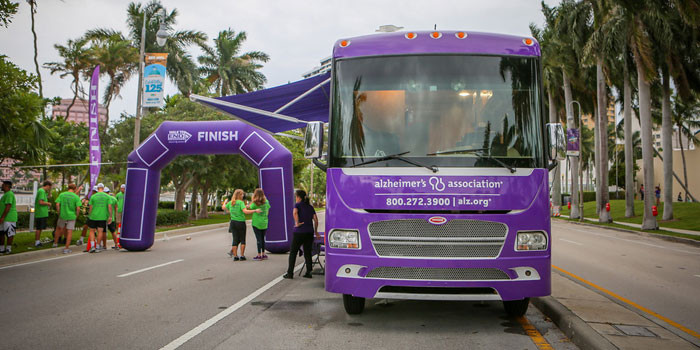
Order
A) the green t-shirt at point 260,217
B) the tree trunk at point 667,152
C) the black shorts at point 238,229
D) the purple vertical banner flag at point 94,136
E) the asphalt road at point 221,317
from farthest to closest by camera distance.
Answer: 1. the tree trunk at point 667,152
2. the purple vertical banner flag at point 94,136
3. the black shorts at point 238,229
4. the green t-shirt at point 260,217
5. the asphalt road at point 221,317

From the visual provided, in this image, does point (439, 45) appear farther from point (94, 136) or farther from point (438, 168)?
point (94, 136)

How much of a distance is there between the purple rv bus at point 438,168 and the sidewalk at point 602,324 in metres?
0.49

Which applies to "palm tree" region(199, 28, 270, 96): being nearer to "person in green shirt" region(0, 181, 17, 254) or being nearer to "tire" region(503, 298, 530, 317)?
"person in green shirt" region(0, 181, 17, 254)

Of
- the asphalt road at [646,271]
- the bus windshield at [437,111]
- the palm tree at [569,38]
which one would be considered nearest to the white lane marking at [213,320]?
the bus windshield at [437,111]

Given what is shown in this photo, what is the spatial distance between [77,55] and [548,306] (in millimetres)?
37635

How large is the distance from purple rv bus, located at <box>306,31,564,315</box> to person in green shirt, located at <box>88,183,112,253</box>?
1003 cm

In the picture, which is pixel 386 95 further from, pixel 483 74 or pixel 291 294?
pixel 291 294

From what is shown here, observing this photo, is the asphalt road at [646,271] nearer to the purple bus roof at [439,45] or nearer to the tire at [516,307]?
the tire at [516,307]

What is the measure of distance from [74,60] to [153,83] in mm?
20066

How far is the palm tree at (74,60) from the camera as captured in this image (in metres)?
35.4

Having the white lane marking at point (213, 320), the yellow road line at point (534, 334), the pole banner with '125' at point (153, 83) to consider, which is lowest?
the white lane marking at point (213, 320)

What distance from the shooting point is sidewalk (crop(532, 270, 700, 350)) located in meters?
4.96

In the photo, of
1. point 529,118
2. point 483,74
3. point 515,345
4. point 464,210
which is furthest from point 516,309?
point 483,74

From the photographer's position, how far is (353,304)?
21.6 ft
